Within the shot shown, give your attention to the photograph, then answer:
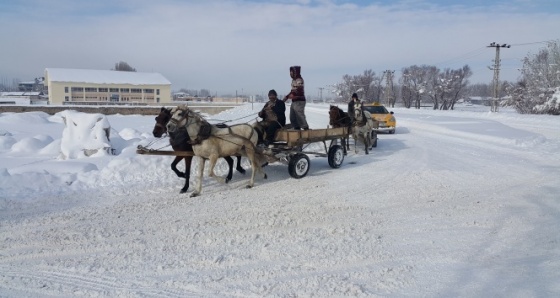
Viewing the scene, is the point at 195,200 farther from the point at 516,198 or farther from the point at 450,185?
the point at 516,198

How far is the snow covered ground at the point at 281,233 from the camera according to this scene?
463cm

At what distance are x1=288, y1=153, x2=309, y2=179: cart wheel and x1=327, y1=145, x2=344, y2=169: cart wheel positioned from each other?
4.64 feet

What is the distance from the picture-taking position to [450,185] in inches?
382

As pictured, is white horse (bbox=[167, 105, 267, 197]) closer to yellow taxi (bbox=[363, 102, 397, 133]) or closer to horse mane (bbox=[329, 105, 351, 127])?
horse mane (bbox=[329, 105, 351, 127])

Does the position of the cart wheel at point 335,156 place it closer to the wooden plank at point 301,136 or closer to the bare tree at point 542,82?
the wooden plank at point 301,136

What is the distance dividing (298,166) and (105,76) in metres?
86.4

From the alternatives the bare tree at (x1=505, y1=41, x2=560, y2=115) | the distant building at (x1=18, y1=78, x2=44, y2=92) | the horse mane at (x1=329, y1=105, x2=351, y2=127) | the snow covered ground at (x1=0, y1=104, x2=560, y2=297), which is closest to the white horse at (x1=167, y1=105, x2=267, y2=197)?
the snow covered ground at (x1=0, y1=104, x2=560, y2=297)

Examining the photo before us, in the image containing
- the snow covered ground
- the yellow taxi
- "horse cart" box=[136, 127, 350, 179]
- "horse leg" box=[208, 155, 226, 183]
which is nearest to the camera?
the snow covered ground

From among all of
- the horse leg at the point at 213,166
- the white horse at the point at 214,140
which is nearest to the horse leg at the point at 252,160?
the white horse at the point at 214,140

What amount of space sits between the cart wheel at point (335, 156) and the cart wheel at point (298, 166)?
142cm

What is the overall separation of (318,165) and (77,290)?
887 cm

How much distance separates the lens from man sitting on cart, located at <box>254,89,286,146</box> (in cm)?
1062

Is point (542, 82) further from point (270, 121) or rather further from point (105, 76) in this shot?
point (105, 76)

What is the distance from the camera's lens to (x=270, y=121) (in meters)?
10.8
